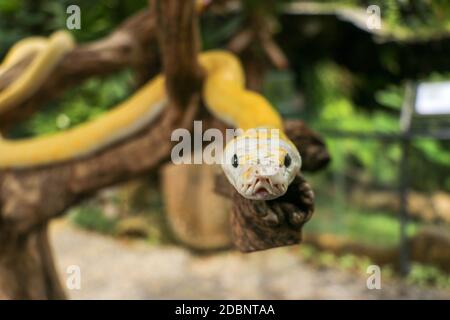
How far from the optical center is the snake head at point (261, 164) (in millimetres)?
911

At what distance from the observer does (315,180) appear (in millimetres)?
3377

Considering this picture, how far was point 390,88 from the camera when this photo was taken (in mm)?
2863

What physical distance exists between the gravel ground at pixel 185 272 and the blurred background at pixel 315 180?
0.04 ft

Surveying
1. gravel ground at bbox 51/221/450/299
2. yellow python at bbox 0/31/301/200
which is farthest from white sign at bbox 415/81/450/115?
yellow python at bbox 0/31/301/200

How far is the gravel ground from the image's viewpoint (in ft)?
7.86

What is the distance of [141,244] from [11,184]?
2.03 meters

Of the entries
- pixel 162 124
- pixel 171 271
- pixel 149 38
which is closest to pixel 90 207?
pixel 171 271

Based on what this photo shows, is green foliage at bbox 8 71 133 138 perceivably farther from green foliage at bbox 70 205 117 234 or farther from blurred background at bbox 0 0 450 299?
green foliage at bbox 70 205 117 234

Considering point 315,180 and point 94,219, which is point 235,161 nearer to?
point 315,180

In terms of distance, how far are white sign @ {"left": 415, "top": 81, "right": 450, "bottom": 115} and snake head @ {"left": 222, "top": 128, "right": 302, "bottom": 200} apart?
1741 millimetres

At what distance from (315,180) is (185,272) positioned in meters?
0.99
